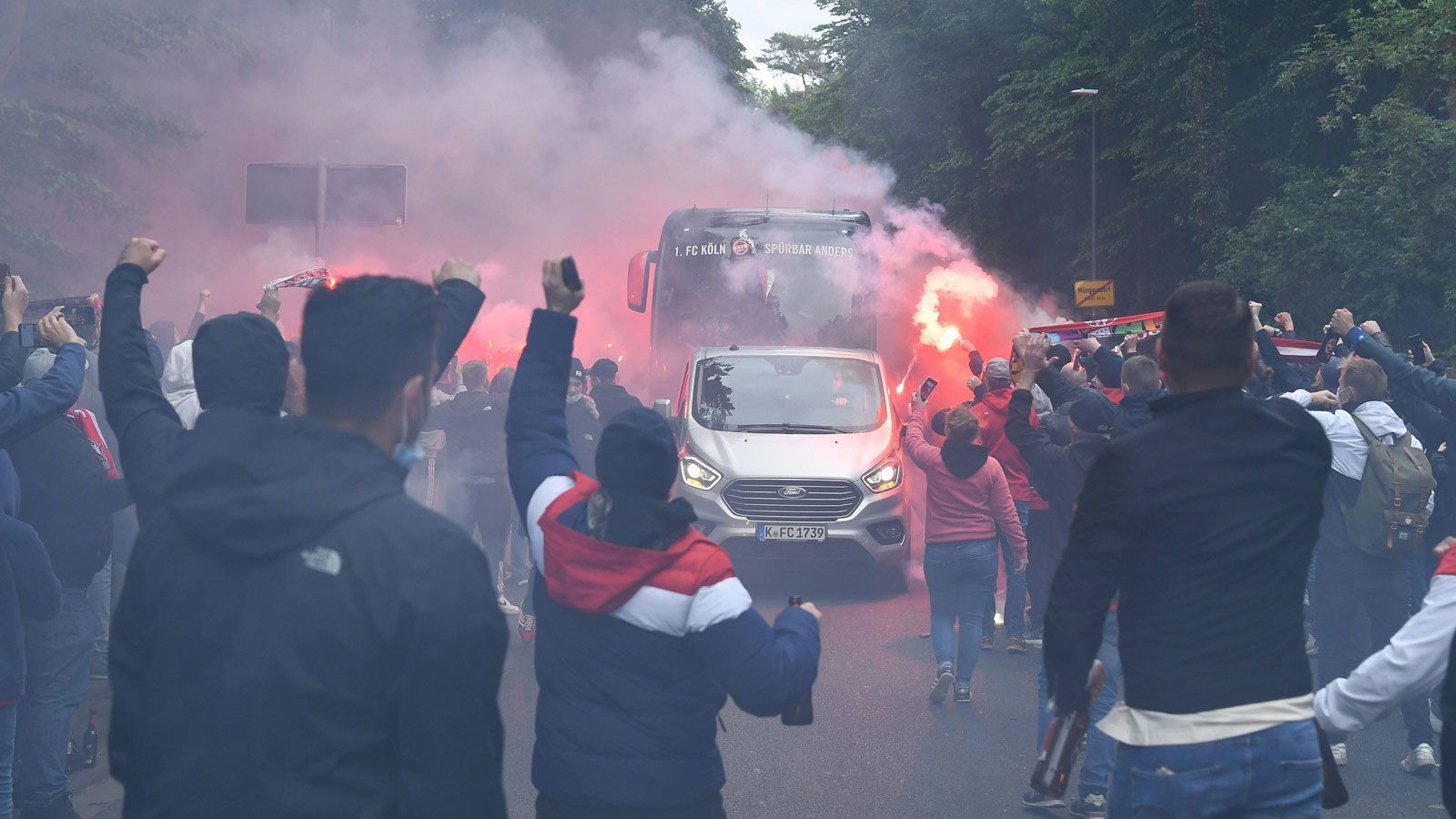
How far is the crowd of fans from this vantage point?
76.0 inches

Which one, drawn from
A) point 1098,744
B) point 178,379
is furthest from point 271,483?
point 178,379

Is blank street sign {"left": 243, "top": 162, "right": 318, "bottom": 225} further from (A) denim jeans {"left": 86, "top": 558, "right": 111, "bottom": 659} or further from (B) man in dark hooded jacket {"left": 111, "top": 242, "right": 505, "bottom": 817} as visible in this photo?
(B) man in dark hooded jacket {"left": 111, "top": 242, "right": 505, "bottom": 817}

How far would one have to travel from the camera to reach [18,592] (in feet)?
15.1

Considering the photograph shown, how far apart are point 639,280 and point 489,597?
13.9 m

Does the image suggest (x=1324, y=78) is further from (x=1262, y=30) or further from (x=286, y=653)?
(x=286, y=653)

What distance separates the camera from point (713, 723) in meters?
3.08

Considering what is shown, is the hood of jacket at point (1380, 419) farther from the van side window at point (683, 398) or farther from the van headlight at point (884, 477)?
the van side window at point (683, 398)

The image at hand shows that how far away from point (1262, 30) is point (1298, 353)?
1718cm

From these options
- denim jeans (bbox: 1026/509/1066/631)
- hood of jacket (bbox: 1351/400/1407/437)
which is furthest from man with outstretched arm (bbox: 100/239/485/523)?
hood of jacket (bbox: 1351/400/1407/437)

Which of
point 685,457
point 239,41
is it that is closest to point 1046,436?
point 685,457

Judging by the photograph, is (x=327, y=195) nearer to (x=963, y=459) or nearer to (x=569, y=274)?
(x=963, y=459)

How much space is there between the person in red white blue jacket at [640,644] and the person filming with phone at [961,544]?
15.6ft

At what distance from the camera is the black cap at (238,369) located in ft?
9.19

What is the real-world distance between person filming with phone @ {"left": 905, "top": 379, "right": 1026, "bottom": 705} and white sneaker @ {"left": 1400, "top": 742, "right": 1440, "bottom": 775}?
7.32 ft
